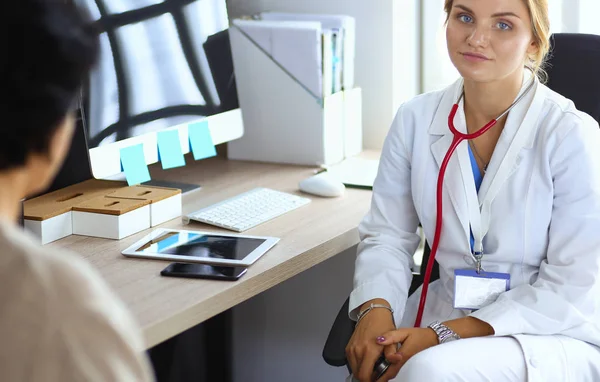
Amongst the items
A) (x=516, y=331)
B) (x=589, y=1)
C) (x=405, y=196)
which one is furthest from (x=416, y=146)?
(x=589, y=1)

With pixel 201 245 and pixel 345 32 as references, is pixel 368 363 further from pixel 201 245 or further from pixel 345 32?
pixel 345 32

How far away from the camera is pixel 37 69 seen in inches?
32.0

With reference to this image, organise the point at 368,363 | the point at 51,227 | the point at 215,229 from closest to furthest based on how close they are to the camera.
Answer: the point at 368,363, the point at 51,227, the point at 215,229

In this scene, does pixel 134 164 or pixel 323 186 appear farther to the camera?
pixel 323 186

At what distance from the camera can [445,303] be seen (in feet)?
5.82

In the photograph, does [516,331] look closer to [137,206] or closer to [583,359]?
[583,359]

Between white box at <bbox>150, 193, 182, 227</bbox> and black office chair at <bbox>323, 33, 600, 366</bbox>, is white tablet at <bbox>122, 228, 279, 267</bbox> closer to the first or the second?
white box at <bbox>150, 193, 182, 227</bbox>

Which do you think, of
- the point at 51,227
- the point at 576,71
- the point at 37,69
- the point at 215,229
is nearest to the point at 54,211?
the point at 51,227

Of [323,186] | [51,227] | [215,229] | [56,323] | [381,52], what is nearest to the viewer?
[56,323]

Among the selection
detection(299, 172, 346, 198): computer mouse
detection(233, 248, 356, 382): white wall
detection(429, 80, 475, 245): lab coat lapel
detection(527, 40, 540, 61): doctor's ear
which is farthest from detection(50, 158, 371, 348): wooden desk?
detection(527, 40, 540, 61): doctor's ear

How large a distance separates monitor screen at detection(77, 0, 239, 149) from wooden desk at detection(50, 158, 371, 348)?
0.63ft

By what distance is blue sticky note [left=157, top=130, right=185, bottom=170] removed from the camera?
2014 mm

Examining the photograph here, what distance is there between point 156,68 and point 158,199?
34 centimetres

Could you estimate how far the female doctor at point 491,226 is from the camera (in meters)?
1.57
